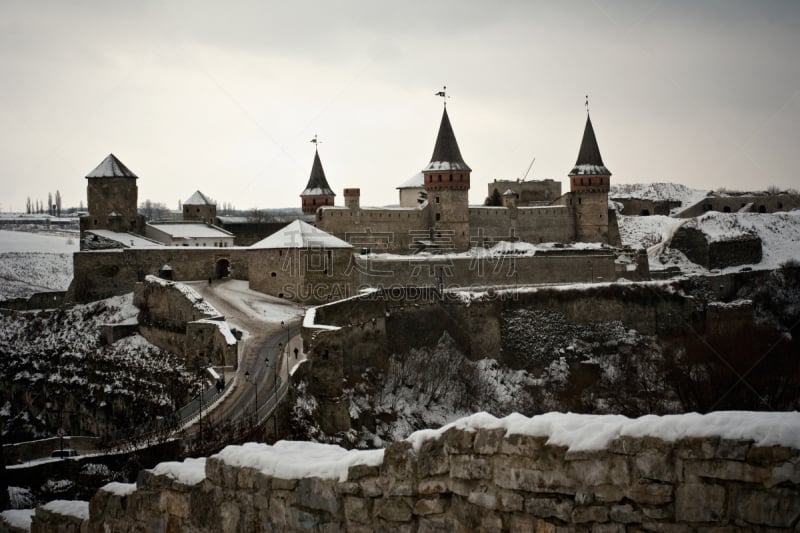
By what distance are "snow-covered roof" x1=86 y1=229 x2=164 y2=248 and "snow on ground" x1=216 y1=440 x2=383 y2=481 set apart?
3304cm

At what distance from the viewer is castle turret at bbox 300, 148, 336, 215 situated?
5272 cm

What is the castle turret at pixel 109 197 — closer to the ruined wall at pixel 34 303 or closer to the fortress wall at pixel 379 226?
the ruined wall at pixel 34 303

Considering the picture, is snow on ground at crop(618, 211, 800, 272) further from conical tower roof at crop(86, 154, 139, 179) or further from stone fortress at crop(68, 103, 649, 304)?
conical tower roof at crop(86, 154, 139, 179)

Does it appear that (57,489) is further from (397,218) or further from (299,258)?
(397,218)

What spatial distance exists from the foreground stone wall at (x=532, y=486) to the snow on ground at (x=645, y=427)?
1 centimetres

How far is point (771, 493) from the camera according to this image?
4.18m

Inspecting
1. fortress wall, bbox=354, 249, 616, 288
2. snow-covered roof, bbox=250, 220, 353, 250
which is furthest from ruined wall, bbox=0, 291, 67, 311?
fortress wall, bbox=354, 249, 616, 288

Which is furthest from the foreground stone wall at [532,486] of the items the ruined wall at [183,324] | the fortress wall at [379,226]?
the fortress wall at [379,226]

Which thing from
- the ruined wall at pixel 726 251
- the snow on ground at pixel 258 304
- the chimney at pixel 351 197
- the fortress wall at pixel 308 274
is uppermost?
the chimney at pixel 351 197

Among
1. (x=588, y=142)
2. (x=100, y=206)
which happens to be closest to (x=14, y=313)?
(x=100, y=206)

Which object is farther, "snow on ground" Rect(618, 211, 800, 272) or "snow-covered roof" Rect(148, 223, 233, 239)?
"snow on ground" Rect(618, 211, 800, 272)

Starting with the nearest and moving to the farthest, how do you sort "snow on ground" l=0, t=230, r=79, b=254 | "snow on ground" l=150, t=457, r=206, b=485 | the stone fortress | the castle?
"snow on ground" l=150, t=457, r=206, b=485, the stone fortress, the castle, "snow on ground" l=0, t=230, r=79, b=254

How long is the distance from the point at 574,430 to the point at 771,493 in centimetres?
109

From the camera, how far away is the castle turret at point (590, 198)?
169 feet
